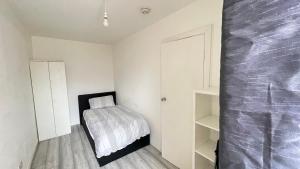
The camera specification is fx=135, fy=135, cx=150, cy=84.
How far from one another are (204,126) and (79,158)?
219cm

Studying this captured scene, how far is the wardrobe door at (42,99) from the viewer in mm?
2892

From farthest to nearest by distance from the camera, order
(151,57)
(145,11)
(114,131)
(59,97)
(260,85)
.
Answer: (59,97), (151,57), (114,131), (145,11), (260,85)

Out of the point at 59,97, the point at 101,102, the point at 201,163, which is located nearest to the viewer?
the point at 201,163

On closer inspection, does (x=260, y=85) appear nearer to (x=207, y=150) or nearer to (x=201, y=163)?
(x=207, y=150)


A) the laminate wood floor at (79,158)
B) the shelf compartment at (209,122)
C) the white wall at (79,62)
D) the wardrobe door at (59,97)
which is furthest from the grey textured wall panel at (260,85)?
the white wall at (79,62)

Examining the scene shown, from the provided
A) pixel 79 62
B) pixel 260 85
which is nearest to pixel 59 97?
pixel 79 62

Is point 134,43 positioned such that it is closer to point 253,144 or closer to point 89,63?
point 89,63

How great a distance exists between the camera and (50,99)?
3.07 metres

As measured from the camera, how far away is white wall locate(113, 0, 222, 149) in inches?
61.8

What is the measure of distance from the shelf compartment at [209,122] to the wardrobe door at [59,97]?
3.14 metres

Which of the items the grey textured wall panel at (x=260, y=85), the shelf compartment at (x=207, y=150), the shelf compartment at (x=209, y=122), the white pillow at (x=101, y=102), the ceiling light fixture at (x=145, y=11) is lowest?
the shelf compartment at (x=207, y=150)

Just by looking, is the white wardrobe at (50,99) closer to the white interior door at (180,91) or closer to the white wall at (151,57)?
the white wall at (151,57)

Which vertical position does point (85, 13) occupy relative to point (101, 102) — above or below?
above

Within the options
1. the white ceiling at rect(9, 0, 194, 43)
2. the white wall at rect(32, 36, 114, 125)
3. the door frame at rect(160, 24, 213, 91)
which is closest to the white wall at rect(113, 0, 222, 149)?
the door frame at rect(160, 24, 213, 91)
